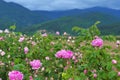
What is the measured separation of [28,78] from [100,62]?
4.96 ft

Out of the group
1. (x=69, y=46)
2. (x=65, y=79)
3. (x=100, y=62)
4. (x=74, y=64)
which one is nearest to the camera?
(x=65, y=79)

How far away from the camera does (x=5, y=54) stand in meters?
9.27

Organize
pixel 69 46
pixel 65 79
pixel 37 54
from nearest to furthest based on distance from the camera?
pixel 65 79 < pixel 37 54 < pixel 69 46

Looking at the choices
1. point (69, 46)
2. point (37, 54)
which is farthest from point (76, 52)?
point (37, 54)

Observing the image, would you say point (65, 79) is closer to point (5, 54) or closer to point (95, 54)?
point (95, 54)

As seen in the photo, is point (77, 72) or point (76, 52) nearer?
point (77, 72)

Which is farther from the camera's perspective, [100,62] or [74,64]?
[74,64]

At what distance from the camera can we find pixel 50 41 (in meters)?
9.09

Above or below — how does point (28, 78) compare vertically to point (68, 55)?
below

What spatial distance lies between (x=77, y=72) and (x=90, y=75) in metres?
0.23

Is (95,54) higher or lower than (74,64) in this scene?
higher

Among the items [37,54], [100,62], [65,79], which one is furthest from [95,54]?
[37,54]

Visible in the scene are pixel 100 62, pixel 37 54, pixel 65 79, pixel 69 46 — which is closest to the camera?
pixel 65 79

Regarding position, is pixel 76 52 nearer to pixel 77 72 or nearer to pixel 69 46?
pixel 69 46
